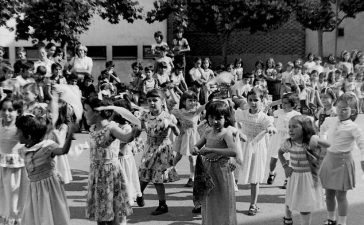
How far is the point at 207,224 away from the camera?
5.62 m

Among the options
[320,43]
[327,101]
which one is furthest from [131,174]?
[320,43]

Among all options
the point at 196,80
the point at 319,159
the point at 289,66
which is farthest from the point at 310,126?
the point at 289,66

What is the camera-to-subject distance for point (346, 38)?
2814 cm

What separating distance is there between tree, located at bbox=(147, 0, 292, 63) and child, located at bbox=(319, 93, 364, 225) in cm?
1670

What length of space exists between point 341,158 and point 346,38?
23.6 m

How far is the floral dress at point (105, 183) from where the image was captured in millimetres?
5438

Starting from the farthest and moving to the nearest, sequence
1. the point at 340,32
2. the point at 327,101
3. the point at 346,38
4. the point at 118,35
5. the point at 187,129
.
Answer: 1. the point at 340,32
2. the point at 346,38
3. the point at 118,35
4. the point at 187,129
5. the point at 327,101

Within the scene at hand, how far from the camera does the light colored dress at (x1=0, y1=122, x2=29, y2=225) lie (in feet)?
20.7

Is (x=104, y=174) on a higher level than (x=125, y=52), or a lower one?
lower

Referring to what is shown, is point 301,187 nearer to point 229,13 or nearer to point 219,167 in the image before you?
point 219,167

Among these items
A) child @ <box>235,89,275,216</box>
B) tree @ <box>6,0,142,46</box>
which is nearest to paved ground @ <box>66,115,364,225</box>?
child @ <box>235,89,275,216</box>

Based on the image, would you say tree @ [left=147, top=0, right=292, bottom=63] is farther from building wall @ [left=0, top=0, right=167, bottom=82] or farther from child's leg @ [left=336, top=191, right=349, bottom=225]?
child's leg @ [left=336, top=191, right=349, bottom=225]

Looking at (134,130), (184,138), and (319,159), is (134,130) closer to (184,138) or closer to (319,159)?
(319,159)

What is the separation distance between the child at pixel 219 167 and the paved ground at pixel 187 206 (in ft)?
3.88
